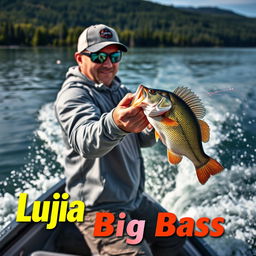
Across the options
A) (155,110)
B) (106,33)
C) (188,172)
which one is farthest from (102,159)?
(188,172)

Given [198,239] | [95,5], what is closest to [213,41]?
[198,239]

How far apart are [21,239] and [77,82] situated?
6.14 ft

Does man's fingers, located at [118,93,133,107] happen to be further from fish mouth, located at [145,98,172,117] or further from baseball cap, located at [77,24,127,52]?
baseball cap, located at [77,24,127,52]

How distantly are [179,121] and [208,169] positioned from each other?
1.45 ft

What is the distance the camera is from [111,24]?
150 m

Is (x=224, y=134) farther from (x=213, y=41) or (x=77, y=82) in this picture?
(x=213, y=41)

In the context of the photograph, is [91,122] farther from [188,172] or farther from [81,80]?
[188,172]

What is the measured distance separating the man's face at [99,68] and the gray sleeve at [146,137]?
700mm

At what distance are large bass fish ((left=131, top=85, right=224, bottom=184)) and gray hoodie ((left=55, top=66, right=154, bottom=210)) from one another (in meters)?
0.69

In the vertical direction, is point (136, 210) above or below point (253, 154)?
above

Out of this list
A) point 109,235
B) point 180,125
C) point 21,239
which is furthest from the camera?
point 21,239

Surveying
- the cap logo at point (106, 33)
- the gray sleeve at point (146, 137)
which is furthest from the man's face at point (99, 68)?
the gray sleeve at point (146, 137)

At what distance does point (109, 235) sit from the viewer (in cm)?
274

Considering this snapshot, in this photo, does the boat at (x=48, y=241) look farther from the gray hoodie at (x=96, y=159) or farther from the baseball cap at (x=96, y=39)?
the baseball cap at (x=96, y=39)
